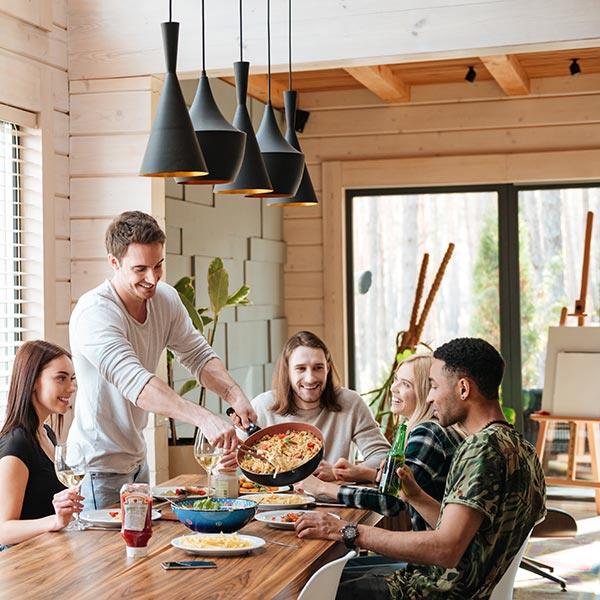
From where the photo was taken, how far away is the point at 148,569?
231 centimetres

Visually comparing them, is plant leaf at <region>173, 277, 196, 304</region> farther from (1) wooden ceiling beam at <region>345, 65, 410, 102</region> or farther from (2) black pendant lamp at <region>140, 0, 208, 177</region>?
(2) black pendant lamp at <region>140, 0, 208, 177</region>

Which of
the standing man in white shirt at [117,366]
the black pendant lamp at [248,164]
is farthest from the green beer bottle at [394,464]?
the black pendant lamp at [248,164]

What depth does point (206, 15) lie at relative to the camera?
169 inches

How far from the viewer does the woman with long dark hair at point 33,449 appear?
8.76 ft

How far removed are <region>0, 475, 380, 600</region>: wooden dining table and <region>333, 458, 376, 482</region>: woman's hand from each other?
0.65m

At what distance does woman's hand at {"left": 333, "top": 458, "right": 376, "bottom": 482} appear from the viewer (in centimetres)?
341

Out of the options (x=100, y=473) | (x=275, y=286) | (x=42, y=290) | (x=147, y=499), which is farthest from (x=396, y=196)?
(x=147, y=499)

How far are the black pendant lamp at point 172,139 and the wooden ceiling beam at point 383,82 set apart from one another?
11.2 ft

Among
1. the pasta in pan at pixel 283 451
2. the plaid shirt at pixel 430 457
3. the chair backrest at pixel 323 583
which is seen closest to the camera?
the chair backrest at pixel 323 583

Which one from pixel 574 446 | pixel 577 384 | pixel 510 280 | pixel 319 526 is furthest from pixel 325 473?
pixel 510 280

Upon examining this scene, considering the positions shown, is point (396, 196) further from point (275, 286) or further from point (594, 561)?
point (594, 561)

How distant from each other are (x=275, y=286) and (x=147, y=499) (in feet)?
16.1

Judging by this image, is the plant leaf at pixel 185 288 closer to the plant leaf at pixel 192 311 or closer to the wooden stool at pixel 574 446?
the plant leaf at pixel 192 311

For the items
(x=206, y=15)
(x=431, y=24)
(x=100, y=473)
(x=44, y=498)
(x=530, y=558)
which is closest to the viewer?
(x=44, y=498)
